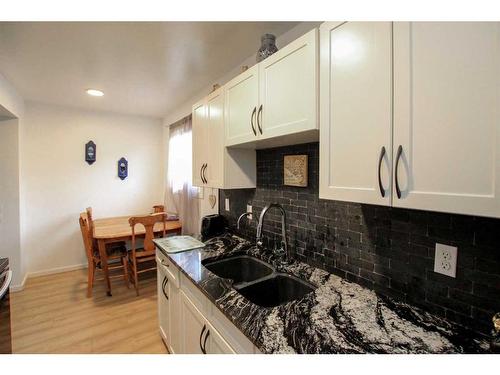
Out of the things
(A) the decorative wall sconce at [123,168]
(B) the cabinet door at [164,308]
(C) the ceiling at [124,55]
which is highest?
(C) the ceiling at [124,55]

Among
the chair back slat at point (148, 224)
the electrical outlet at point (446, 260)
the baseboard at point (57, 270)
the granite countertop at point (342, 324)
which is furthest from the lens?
the baseboard at point (57, 270)

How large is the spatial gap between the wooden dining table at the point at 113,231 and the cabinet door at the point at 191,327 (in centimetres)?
163

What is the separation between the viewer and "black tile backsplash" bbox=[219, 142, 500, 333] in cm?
83

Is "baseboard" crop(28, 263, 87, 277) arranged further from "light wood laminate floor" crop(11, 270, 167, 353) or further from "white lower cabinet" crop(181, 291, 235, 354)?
"white lower cabinet" crop(181, 291, 235, 354)

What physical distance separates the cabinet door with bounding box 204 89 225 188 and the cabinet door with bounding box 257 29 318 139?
50 cm

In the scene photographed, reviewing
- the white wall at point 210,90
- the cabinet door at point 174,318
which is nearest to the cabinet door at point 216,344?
the cabinet door at point 174,318

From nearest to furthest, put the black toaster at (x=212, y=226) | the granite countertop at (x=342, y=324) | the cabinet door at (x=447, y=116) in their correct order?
the cabinet door at (x=447, y=116), the granite countertop at (x=342, y=324), the black toaster at (x=212, y=226)

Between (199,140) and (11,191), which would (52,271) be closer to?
(11,191)

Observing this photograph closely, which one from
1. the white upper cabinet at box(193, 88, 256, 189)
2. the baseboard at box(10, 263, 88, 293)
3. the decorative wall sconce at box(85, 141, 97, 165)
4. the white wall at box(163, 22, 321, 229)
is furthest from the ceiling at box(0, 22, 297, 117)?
the baseboard at box(10, 263, 88, 293)

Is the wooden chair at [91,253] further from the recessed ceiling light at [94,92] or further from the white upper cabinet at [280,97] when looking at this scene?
the white upper cabinet at [280,97]

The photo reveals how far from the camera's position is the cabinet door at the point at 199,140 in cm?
204

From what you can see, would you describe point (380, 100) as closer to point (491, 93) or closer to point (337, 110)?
point (337, 110)

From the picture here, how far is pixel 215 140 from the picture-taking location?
1.88 meters
